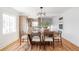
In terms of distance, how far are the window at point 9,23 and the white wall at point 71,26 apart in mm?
1454

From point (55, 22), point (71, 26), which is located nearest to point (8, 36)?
point (55, 22)

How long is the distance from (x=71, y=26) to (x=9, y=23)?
1.80 m

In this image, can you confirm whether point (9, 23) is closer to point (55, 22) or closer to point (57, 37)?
point (55, 22)

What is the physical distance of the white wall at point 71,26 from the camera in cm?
241

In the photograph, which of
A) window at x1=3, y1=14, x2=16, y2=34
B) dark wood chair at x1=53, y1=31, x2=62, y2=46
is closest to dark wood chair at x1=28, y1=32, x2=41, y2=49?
dark wood chair at x1=53, y1=31, x2=62, y2=46

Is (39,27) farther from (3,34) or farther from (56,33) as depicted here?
(3,34)

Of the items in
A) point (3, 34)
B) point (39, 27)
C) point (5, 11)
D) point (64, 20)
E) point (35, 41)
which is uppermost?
point (5, 11)

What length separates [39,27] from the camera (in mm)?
2496

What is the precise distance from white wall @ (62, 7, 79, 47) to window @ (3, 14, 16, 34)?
145 cm

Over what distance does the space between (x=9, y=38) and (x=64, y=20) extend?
5.58ft

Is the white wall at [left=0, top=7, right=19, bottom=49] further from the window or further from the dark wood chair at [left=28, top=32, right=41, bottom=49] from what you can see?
the dark wood chair at [left=28, top=32, right=41, bottom=49]
